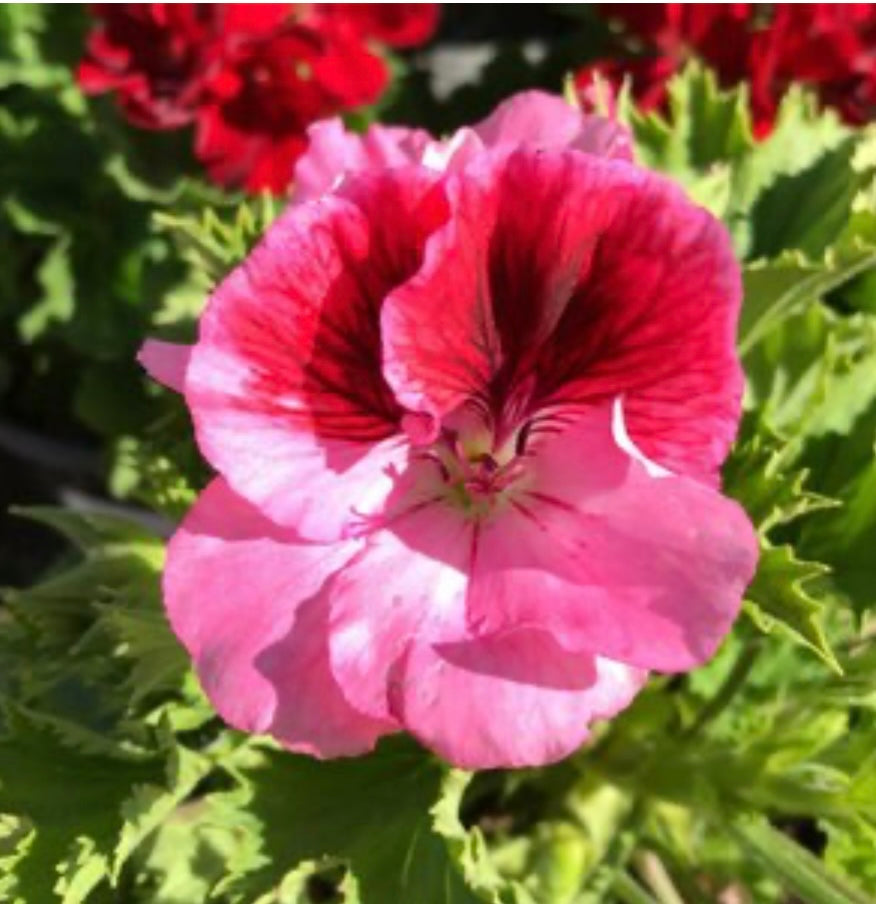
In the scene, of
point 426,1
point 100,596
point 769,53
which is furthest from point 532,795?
point 426,1

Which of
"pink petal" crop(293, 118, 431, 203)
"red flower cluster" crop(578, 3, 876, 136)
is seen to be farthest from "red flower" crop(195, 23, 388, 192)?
"pink petal" crop(293, 118, 431, 203)

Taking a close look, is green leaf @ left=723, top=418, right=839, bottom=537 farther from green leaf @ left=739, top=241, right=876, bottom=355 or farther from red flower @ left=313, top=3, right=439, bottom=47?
red flower @ left=313, top=3, right=439, bottom=47

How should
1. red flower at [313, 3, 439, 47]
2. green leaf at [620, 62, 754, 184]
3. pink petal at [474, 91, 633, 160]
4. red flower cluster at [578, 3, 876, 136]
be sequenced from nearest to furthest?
pink petal at [474, 91, 633, 160]
green leaf at [620, 62, 754, 184]
red flower cluster at [578, 3, 876, 136]
red flower at [313, 3, 439, 47]

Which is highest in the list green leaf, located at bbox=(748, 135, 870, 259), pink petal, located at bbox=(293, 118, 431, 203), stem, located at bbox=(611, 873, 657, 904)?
pink petal, located at bbox=(293, 118, 431, 203)

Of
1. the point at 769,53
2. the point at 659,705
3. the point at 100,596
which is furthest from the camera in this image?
the point at 769,53

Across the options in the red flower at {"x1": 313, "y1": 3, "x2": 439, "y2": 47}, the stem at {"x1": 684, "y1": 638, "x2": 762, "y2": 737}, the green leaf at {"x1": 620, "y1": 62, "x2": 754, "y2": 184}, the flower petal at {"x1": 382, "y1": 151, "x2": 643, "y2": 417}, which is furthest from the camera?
the red flower at {"x1": 313, "y1": 3, "x2": 439, "y2": 47}

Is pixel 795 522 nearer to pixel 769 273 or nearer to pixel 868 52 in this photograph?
pixel 769 273

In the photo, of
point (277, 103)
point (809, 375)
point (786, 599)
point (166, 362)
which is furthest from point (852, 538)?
point (277, 103)
